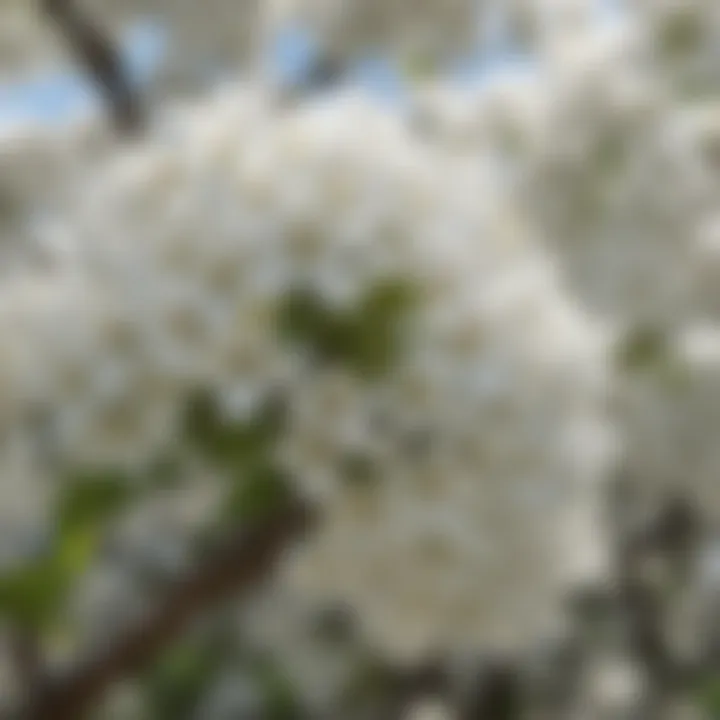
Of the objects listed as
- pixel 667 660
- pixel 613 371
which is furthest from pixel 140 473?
pixel 667 660

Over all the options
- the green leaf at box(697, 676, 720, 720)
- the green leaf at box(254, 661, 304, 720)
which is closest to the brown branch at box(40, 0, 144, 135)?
the green leaf at box(254, 661, 304, 720)

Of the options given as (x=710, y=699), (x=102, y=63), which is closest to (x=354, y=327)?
(x=102, y=63)

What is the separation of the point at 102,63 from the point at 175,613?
0.36 metres

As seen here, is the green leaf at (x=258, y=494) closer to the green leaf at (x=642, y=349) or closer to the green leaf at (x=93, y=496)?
the green leaf at (x=93, y=496)

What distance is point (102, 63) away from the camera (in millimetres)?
846

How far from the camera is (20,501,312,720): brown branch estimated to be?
57 cm

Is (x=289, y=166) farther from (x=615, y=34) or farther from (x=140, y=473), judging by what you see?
(x=615, y=34)

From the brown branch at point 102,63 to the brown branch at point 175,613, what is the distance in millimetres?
316

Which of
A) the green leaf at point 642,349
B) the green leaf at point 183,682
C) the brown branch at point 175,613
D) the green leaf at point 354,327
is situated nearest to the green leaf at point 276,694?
the green leaf at point 183,682

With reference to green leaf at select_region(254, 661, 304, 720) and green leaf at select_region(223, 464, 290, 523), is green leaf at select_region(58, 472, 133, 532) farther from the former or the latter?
green leaf at select_region(254, 661, 304, 720)

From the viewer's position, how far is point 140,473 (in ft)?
1.88

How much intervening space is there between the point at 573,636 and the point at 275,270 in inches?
30.1

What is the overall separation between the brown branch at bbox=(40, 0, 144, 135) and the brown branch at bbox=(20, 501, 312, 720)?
32 centimetres

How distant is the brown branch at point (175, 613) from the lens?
0.57 meters
